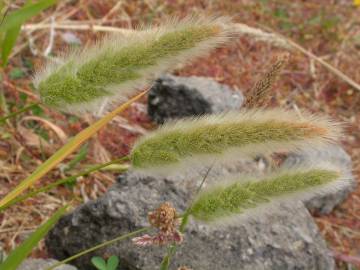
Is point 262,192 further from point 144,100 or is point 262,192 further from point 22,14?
point 144,100

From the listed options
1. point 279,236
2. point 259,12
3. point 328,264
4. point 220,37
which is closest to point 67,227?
point 279,236

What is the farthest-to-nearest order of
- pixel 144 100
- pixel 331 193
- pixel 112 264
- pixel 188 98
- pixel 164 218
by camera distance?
pixel 144 100
pixel 188 98
pixel 331 193
pixel 112 264
pixel 164 218

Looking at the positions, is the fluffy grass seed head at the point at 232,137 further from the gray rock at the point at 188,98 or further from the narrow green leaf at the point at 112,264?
the gray rock at the point at 188,98

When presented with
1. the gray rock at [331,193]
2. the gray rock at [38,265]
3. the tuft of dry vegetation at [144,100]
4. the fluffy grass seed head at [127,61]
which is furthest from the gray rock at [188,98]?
the fluffy grass seed head at [127,61]

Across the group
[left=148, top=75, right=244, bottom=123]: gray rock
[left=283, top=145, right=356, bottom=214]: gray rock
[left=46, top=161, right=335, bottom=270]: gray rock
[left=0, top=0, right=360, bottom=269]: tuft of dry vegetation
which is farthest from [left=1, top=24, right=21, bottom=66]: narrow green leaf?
[left=283, top=145, right=356, bottom=214]: gray rock

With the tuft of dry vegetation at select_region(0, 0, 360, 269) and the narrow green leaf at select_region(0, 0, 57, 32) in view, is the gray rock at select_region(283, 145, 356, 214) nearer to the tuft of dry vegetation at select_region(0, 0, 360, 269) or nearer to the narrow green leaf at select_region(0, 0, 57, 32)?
the tuft of dry vegetation at select_region(0, 0, 360, 269)

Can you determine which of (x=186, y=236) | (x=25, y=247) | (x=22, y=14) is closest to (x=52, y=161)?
(x=25, y=247)

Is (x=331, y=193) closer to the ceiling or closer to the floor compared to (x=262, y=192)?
closer to the floor
